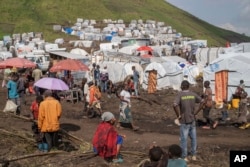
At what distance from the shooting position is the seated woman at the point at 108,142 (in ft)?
31.2

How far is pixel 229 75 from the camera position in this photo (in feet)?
71.5

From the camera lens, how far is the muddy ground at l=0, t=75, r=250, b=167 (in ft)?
32.4

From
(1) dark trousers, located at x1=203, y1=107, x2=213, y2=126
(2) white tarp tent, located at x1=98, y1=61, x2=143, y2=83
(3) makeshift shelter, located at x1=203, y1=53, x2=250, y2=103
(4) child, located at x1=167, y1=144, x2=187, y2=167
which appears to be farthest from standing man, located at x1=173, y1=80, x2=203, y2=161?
(2) white tarp tent, located at x1=98, y1=61, x2=143, y2=83

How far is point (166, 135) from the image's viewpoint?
1364 centimetres

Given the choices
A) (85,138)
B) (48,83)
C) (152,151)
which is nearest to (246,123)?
(85,138)

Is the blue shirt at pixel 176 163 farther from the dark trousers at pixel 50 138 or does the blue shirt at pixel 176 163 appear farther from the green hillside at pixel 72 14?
the green hillside at pixel 72 14

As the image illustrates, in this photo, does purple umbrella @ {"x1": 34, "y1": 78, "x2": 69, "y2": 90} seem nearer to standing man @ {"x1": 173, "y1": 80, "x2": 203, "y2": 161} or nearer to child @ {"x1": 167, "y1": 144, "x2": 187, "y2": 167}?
standing man @ {"x1": 173, "y1": 80, "x2": 203, "y2": 161}

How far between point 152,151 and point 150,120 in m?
10.0

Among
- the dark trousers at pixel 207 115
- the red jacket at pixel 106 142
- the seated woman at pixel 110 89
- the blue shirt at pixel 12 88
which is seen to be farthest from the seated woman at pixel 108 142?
the seated woman at pixel 110 89

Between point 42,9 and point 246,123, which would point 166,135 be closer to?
point 246,123

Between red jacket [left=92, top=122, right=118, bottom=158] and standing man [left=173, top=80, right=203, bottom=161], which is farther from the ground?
standing man [left=173, top=80, right=203, bottom=161]

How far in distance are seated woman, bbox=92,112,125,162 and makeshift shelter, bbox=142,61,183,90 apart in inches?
628

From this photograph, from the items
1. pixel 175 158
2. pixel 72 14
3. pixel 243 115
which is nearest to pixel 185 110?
pixel 175 158

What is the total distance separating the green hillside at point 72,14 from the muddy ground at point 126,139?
48.6 m
